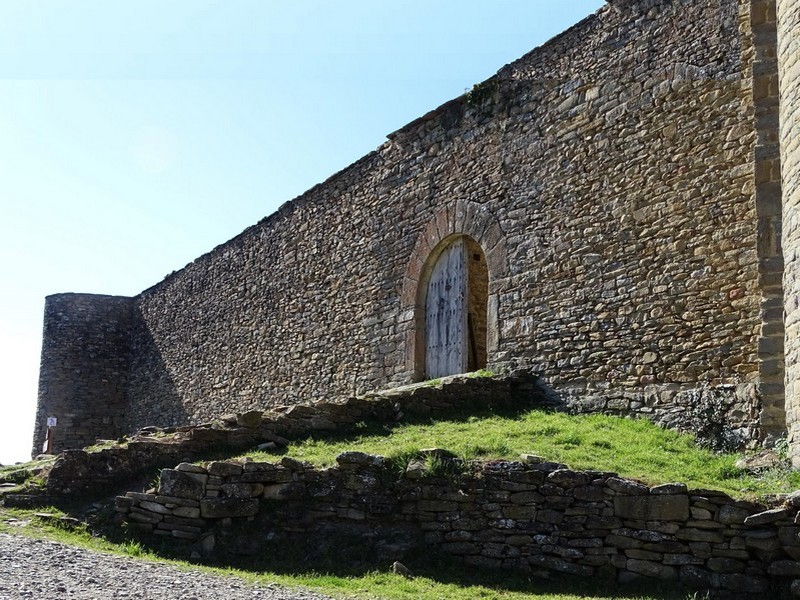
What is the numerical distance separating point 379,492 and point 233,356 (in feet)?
36.1

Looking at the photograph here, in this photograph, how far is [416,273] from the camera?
13695 mm

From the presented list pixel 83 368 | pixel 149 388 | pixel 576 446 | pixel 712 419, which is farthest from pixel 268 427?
pixel 83 368

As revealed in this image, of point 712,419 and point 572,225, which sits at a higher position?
point 572,225

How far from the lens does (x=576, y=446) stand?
8.60 metres

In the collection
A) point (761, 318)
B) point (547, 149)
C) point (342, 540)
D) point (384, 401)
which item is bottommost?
point (342, 540)

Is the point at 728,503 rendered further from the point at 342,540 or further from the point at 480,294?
the point at 480,294

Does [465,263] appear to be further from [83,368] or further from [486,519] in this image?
[83,368]

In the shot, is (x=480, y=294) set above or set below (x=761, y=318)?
above

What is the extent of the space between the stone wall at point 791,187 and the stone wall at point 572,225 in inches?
26.6

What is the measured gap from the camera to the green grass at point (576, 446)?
7406mm

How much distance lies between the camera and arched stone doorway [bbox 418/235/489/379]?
1298 cm

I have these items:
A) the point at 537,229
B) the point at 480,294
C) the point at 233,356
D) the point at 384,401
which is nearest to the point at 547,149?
the point at 537,229

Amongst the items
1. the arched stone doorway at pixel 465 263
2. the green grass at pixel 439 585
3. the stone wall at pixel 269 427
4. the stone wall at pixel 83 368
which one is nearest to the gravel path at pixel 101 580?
the green grass at pixel 439 585

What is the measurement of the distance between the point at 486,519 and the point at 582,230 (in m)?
4.75
